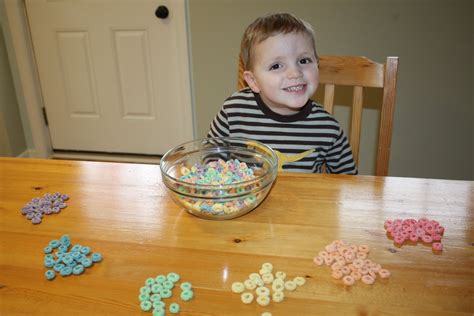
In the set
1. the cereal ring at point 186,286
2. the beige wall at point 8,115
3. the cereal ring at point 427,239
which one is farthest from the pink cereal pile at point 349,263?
the beige wall at point 8,115

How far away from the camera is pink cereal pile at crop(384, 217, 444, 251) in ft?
2.54

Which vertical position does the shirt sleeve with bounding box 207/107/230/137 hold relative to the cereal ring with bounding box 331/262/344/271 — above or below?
below

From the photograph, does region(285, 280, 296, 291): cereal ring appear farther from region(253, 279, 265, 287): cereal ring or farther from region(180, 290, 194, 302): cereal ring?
region(180, 290, 194, 302): cereal ring

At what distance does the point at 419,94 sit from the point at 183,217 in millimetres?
1805

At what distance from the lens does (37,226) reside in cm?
86

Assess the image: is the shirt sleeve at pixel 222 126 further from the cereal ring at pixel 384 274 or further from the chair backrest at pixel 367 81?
the cereal ring at pixel 384 274

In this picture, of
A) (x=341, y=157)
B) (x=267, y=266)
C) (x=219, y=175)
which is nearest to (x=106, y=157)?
(x=341, y=157)

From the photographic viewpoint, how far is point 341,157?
4.22 feet

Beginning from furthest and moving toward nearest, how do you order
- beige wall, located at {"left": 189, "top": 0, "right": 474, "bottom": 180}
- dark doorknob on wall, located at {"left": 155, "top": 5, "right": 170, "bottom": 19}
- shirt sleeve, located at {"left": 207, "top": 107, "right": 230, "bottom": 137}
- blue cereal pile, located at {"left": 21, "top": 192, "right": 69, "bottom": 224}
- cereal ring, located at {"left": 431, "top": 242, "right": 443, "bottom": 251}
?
dark doorknob on wall, located at {"left": 155, "top": 5, "right": 170, "bottom": 19} < beige wall, located at {"left": 189, "top": 0, "right": 474, "bottom": 180} < shirt sleeve, located at {"left": 207, "top": 107, "right": 230, "bottom": 137} < blue cereal pile, located at {"left": 21, "top": 192, "right": 69, "bottom": 224} < cereal ring, located at {"left": 431, "top": 242, "right": 443, "bottom": 251}

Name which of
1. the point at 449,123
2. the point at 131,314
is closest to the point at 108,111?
the point at 449,123

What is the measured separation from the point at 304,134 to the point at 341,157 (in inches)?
5.0

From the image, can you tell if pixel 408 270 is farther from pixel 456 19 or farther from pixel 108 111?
pixel 108 111

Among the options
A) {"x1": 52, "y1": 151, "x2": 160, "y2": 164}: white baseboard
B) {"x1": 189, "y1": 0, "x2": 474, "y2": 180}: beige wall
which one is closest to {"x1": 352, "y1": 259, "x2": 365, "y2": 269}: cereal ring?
{"x1": 189, "y1": 0, "x2": 474, "y2": 180}: beige wall

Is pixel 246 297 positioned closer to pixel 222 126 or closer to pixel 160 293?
pixel 160 293
